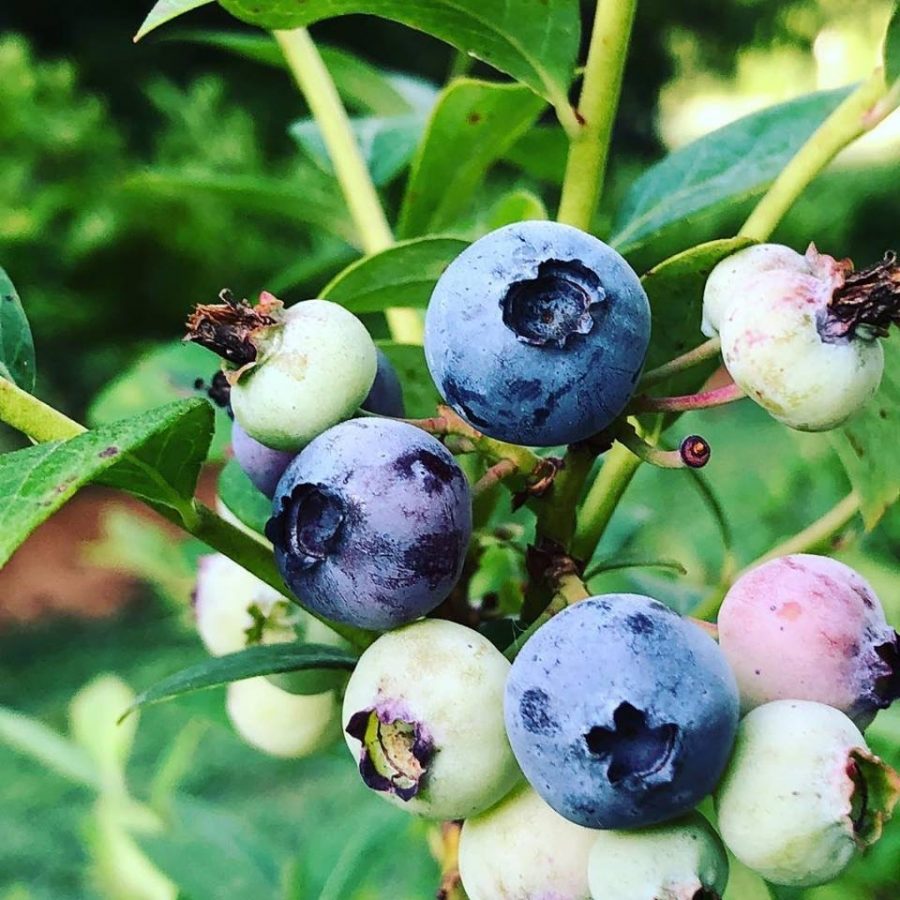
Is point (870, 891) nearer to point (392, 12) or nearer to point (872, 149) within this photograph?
point (392, 12)

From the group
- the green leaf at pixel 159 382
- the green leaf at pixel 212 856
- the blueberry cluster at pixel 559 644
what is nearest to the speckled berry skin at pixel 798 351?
the blueberry cluster at pixel 559 644

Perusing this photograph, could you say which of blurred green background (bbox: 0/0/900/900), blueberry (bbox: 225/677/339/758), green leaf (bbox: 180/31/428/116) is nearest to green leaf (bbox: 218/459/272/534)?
blueberry (bbox: 225/677/339/758)

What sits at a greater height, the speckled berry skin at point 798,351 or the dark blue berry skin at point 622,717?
the speckled berry skin at point 798,351

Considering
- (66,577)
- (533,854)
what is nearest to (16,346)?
(533,854)

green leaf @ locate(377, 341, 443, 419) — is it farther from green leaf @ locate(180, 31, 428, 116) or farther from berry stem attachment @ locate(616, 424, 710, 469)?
green leaf @ locate(180, 31, 428, 116)

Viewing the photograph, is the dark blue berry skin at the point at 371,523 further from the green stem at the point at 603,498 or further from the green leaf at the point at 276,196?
the green leaf at the point at 276,196
